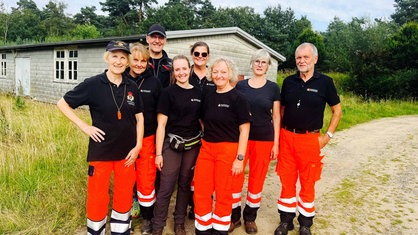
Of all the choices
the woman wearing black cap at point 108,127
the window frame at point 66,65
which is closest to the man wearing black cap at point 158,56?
the woman wearing black cap at point 108,127

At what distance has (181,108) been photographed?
3105 mm

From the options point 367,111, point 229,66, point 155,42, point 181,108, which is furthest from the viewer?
point 367,111

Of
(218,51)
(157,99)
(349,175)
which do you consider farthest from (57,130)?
(218,51)

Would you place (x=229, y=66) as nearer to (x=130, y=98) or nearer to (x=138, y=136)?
(x=130, y=98)

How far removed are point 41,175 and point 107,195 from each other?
1869 mm

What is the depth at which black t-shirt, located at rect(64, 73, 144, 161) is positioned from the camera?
2.73 m

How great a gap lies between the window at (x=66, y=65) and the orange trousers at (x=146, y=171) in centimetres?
1170

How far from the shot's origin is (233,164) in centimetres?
298

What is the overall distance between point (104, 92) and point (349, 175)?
180 inches

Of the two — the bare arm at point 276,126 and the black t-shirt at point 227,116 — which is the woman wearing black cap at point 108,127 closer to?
the black t-shirt at point 227,116

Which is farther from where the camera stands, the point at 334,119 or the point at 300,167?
the point at 334,119

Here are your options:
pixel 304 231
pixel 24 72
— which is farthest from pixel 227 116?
pixel 24 72

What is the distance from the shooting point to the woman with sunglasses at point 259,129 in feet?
11.0

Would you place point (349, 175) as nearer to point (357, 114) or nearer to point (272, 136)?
point (272, 136)
